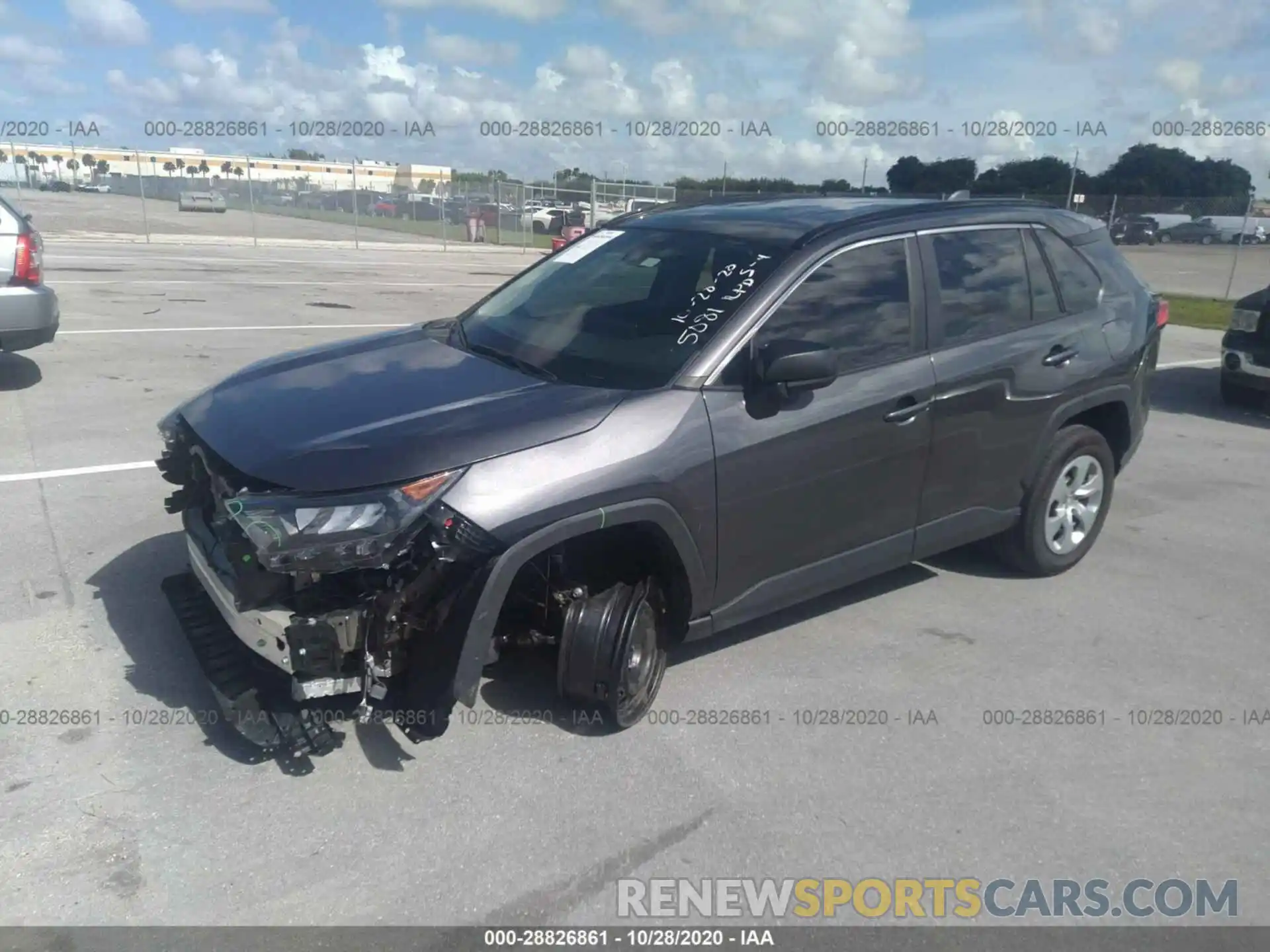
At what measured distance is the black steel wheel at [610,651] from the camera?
357 cm

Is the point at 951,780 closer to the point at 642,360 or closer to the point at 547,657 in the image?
the point at 547,657

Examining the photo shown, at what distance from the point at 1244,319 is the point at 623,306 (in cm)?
758

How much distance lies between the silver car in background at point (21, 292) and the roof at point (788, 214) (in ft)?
17.5

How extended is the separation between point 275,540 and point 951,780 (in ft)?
7.87

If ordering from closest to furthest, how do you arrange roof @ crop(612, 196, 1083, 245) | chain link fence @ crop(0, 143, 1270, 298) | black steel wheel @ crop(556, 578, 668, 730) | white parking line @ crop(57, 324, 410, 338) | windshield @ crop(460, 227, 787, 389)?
black steel wheel @ crop(556, 578, 668, 730)
windshield @ crop(460, 227, 787, 389)
roof @ crop(612, 196, 1083, 245)
white parking line @ crop(57, 324, 410, 338)
chain link fence @ crop(0, 143, 1270, 298)

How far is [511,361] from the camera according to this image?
13.6ft

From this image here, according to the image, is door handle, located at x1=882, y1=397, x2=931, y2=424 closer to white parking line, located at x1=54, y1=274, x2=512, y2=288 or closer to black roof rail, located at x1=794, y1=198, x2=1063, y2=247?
black roof rail, located at x1=794, y1=198, x2=1063, y2=247

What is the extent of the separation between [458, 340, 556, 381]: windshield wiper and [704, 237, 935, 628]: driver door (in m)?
0.64

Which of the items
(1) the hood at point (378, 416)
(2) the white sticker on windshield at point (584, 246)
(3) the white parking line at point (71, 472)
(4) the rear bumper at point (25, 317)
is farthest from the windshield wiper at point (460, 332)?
(4) the rear bumper at point (25, 317)

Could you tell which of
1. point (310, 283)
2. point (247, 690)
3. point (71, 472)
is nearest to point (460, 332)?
point (247, 690)

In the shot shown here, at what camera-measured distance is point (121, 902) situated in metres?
2.82

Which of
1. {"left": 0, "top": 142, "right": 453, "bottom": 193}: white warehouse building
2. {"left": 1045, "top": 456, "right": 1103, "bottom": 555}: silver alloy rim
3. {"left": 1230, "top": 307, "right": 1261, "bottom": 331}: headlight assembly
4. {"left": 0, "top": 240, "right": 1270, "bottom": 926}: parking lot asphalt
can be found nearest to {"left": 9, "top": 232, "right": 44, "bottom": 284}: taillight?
{"left": 0, "top": 240, "right": 1270, "bottom": 926}: parking lot asphalt

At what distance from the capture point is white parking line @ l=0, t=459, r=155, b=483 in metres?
6.03

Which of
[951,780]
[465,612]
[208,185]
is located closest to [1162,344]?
[951,780]
